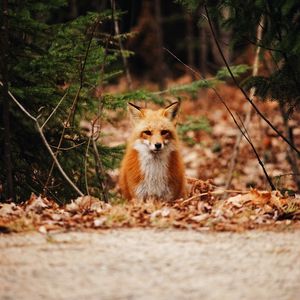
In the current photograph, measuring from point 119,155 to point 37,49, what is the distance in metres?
2.01

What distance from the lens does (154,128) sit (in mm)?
6855

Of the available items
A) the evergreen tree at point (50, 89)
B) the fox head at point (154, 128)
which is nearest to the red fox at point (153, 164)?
the fox head at point (154, 128)

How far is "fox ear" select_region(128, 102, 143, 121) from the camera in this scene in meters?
7.10

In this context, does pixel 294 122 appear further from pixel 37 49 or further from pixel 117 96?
pixel 37 49

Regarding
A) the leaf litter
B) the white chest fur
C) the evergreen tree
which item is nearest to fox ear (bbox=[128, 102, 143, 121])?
the evergreen tree

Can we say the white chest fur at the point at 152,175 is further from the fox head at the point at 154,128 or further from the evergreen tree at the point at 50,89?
the evergreen tree at the point at 50,89

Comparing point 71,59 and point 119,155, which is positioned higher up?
point 71,59

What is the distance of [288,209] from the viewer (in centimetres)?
565

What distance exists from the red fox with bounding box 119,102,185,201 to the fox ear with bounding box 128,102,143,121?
11cm

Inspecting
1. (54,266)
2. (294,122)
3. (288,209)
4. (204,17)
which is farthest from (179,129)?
(294,122)

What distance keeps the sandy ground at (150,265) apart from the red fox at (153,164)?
2.10 metres

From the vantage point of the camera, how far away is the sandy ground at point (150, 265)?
340 cm

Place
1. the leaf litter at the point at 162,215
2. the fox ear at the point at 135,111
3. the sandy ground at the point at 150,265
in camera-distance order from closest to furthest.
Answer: the sandy ground at the point at 150,265 < the leaf litter at the point at 162,215 < the fox ear at the point at 135,111

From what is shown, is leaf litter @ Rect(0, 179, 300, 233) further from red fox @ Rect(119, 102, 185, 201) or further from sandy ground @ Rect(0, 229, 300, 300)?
red fox @ Rect(119, 102, 185, 201)
